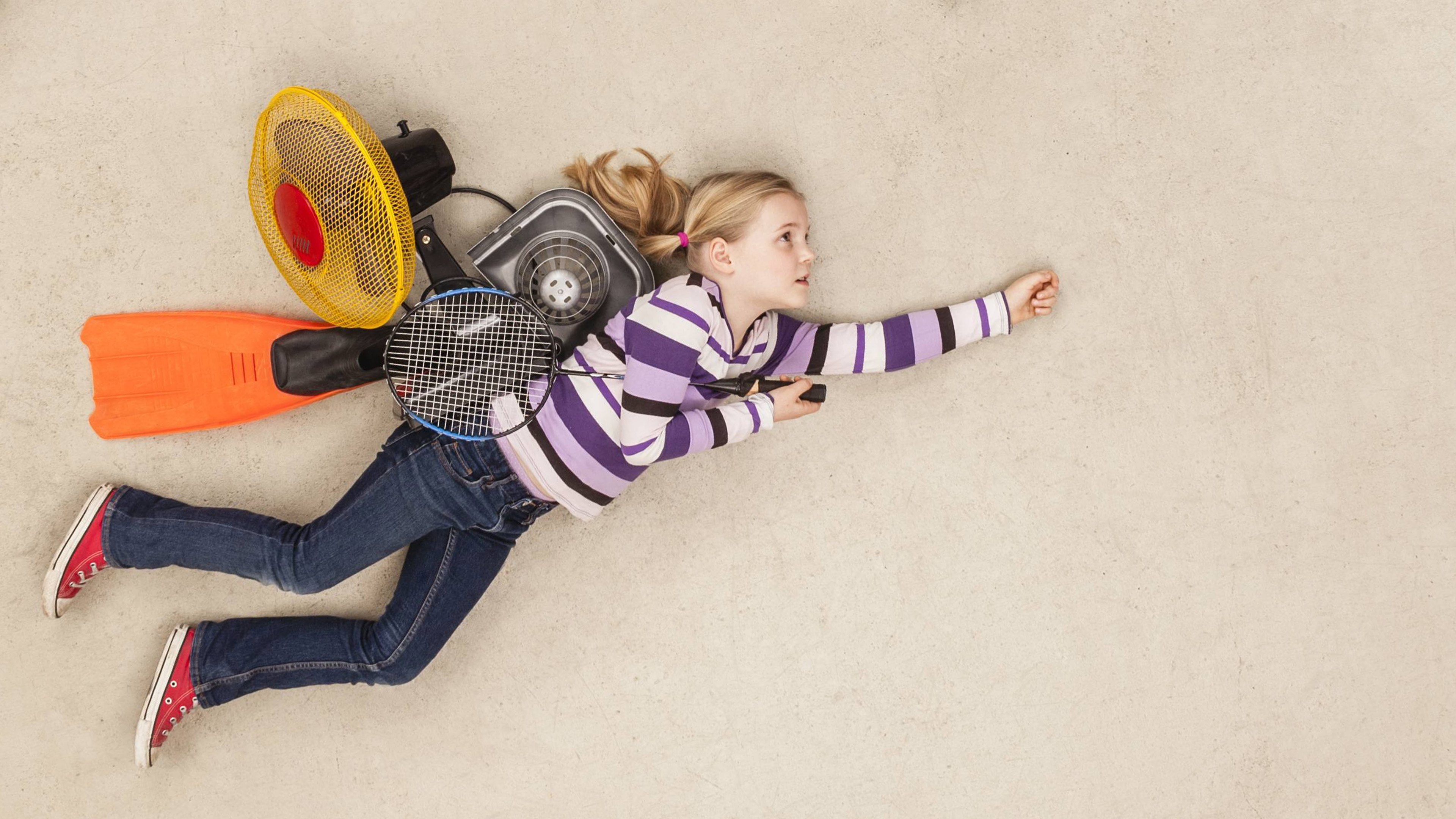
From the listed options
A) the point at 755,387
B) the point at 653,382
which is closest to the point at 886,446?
the point at 755,387

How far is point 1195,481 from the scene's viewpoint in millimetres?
2033

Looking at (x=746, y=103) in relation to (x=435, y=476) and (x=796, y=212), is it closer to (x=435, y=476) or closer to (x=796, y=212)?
(x=796, y=212)

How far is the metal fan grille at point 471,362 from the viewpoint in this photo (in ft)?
5.48

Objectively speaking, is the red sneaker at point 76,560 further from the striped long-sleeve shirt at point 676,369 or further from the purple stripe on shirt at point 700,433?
the purple stripe on shirt at point 700,433

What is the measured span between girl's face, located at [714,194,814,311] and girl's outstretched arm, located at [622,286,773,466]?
4.3 inches

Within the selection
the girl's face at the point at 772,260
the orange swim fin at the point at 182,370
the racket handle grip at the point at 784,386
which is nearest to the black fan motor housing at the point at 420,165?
the orange swim fin at the point at 182,370

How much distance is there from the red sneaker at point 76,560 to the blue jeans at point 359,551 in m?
0.04

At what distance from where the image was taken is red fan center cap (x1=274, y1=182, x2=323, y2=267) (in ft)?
4.99

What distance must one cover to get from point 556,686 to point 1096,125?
1944 mm

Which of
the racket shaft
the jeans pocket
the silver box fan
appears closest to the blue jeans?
the jeans pocket

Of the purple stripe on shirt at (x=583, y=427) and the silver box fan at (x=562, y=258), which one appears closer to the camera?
the purple stripe on shirt at (x=583, y=427)

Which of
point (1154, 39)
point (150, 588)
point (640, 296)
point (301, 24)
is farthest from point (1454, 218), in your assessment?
point (150, 588)

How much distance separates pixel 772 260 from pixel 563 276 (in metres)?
0.49

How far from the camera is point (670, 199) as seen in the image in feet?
6.18
